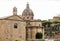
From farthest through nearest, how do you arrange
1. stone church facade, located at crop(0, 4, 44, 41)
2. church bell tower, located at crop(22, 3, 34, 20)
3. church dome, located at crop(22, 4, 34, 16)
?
1. church dome, located at crop(22, 4, 34, 16)
2. church bell tower, located at crop(22, 3, 34, 20)
3. stone church facade, located at crop(0, 4, 44, 41)

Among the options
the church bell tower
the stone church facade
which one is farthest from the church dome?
the stone church facade

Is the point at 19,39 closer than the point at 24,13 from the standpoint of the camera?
Yes

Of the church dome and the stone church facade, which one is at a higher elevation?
the church dome

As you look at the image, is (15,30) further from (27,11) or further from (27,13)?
(27,11)

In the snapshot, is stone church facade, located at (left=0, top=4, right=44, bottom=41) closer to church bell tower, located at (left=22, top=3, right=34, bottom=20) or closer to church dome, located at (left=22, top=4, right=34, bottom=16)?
church bell tower, located at (left=22, top=3, right=34, bottom=20)

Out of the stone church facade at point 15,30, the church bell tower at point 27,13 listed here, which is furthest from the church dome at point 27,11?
the stone church facade at point 15,30

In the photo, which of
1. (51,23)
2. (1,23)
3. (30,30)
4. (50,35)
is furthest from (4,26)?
(51,23)

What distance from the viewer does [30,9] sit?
54.9 metres

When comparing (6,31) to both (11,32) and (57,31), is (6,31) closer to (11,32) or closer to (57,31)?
(11,32)

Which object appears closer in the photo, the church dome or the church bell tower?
the church bell tower

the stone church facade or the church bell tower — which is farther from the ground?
the church bell tower

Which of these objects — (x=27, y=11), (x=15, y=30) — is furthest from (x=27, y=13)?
(x=15, y=30)

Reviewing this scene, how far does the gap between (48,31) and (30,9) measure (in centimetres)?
1141

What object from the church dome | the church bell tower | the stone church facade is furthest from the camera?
the church dome
